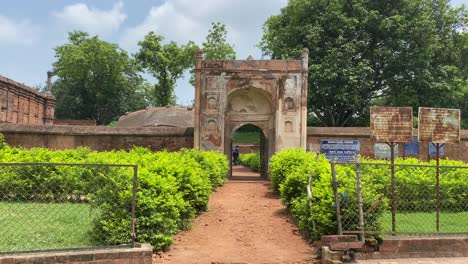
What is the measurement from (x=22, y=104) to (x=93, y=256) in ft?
59.1

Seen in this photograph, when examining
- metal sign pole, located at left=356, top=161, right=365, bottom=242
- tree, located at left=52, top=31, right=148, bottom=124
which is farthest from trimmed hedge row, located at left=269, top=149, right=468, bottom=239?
tree, located at left=52, top=31, right=148, bottom=124

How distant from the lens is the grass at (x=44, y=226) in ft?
17.8

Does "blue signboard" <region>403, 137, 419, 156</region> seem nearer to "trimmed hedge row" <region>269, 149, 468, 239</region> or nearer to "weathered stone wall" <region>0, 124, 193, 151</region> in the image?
"trimmed hedge row" <region>269, 149, 468, 239</region>

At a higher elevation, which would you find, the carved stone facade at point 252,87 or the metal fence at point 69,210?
the carved stone facade at point 252,87

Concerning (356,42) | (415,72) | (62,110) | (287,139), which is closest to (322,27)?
(356,42)

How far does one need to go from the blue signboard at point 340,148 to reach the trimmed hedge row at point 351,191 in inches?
159

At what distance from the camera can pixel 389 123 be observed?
720cm

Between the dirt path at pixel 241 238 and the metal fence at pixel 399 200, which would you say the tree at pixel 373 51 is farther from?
the dirt path at pixel 241 238

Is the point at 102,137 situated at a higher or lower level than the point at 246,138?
lower

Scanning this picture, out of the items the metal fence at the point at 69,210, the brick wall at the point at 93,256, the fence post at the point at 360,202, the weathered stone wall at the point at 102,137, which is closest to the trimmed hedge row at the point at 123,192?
the metal fence at the point at 69,210

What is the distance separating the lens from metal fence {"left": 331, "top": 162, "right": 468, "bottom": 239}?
606cm

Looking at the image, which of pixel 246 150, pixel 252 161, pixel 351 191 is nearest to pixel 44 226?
pixel 351 191

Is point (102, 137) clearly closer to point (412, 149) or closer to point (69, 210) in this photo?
point (69, 210)

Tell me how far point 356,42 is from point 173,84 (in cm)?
2130
